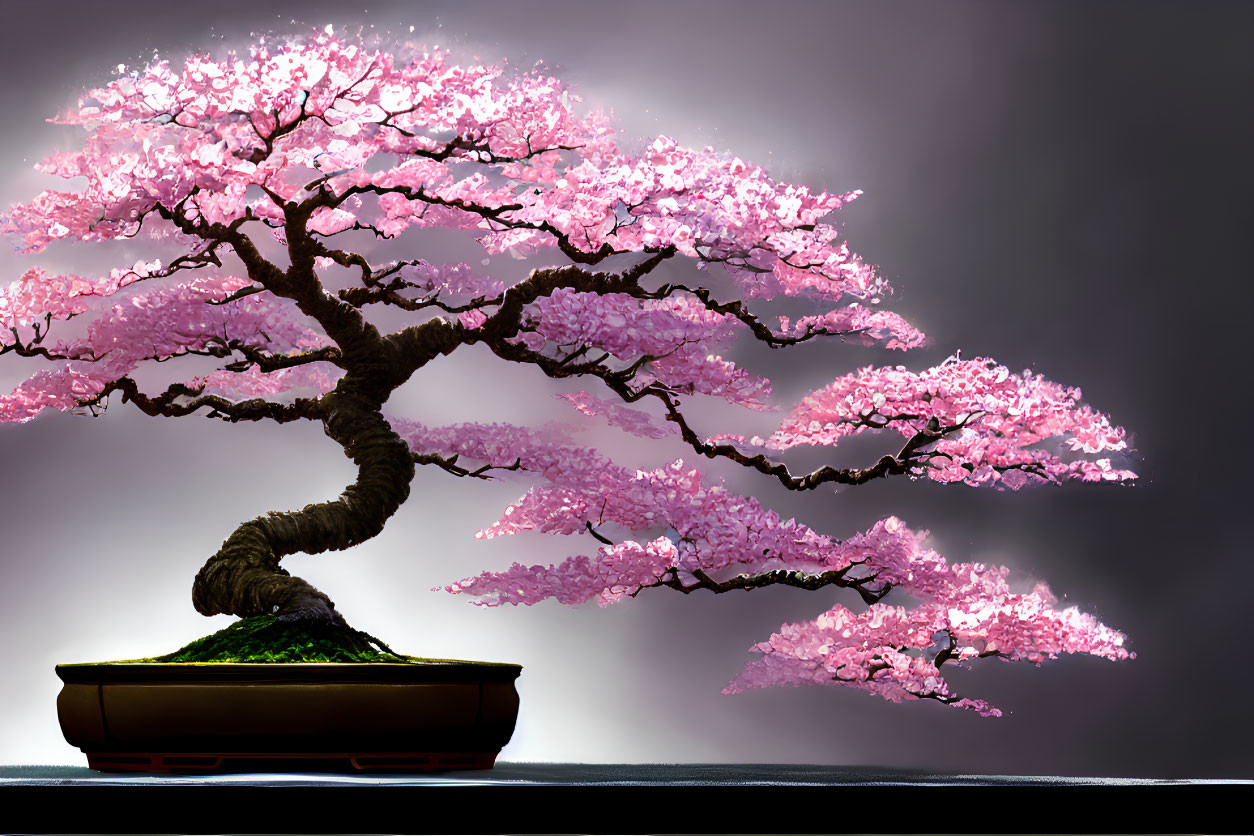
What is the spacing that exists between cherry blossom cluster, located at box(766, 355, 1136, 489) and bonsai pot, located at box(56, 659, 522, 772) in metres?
1.20

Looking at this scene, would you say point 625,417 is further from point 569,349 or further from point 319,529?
point 319,529

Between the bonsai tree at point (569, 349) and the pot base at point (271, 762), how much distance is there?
1.29ft

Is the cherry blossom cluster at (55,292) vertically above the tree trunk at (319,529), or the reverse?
the cherry blossom cluster at (55,292)

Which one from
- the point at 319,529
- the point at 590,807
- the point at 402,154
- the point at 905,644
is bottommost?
the point at 590,807

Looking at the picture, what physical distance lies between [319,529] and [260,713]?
1.94 feet

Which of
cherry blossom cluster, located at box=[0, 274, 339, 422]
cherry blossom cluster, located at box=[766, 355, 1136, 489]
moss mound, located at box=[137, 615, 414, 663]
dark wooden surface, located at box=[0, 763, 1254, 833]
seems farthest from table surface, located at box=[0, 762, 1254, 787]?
cherry blossom cluster, located at box=[0, 274, 339, 422]

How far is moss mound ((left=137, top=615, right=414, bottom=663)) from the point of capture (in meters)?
2.65

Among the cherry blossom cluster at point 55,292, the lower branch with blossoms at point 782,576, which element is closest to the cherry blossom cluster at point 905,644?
the lower branch with blossoms at point 782,576

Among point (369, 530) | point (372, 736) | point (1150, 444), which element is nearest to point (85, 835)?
point (372, 736)

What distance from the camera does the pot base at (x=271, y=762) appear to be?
7.86 ft

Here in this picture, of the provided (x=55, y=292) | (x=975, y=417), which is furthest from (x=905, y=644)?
(x=55, y=292)

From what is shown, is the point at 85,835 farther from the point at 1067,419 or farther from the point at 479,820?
the point at 1067,419

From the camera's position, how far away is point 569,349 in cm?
287

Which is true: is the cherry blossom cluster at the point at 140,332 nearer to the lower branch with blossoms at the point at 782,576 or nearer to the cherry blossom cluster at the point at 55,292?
the cherry blossom cluster at the point at 55,292
